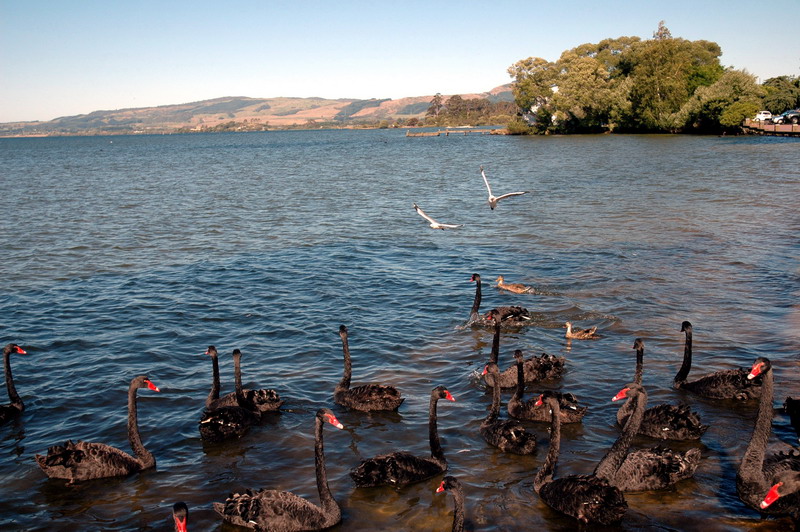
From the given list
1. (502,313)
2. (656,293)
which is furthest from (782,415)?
(656,293)

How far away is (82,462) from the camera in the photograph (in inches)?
349

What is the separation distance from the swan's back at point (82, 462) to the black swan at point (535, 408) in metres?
5.97

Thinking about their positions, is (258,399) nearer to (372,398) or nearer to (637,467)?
(372,398)

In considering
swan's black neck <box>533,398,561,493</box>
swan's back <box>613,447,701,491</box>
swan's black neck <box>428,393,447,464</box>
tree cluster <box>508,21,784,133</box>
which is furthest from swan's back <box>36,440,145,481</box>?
tree cluster <box>508,21,784,133</box>

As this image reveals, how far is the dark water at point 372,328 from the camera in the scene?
28.2ft

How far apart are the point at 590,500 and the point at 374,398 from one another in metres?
4.24

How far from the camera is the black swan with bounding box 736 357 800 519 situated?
24.1 ft

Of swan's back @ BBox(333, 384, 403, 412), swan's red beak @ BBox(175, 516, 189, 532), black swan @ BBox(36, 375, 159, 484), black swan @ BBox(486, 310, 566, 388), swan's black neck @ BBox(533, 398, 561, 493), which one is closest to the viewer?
swan's red beak @ BBox(175, 516, 189, 532)

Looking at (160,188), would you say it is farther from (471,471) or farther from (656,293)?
(471,471)

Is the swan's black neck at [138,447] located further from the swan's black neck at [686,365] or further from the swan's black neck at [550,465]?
the swan's black neck at [686,365]

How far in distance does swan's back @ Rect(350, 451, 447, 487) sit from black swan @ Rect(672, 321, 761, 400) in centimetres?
509

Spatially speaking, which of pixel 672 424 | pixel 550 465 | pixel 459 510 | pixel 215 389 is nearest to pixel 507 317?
pixel 672 424

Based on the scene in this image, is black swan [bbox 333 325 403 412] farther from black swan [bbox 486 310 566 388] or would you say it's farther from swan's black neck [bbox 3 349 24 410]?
swan's black neck [bbox 3 349 24 410]

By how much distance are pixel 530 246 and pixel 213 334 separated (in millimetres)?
13305
